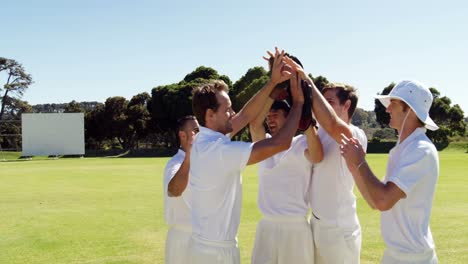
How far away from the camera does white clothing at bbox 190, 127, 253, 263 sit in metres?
4.43

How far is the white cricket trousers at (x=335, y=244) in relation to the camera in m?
5.09

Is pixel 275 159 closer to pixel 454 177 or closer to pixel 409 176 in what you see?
pixel 409 176

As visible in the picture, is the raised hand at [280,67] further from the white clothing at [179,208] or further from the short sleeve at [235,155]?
the white clothing at [179,208]

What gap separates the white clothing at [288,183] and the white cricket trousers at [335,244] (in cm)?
30

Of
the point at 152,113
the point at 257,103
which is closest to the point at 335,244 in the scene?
the point at 257,103

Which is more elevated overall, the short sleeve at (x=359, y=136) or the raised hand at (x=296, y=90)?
the raised hand at (x=296, y=90)

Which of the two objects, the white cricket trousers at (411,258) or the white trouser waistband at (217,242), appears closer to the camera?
the white cricket trousers at (411,258)

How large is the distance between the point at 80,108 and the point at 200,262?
3705 inches

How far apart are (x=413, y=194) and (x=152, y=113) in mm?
75910

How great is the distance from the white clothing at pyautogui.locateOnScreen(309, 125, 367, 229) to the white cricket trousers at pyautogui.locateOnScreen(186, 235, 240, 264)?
3.75 ft

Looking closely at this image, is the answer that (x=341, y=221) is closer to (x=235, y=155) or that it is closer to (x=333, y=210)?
(x=333, y=210)

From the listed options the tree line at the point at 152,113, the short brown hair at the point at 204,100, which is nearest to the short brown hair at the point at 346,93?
the short brown hair at the point at 204,100

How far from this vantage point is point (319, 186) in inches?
210

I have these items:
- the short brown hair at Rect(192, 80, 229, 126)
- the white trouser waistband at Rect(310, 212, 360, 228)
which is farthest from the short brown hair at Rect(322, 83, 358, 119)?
the short brown hair at Rect(192, 80, 229, 126)
